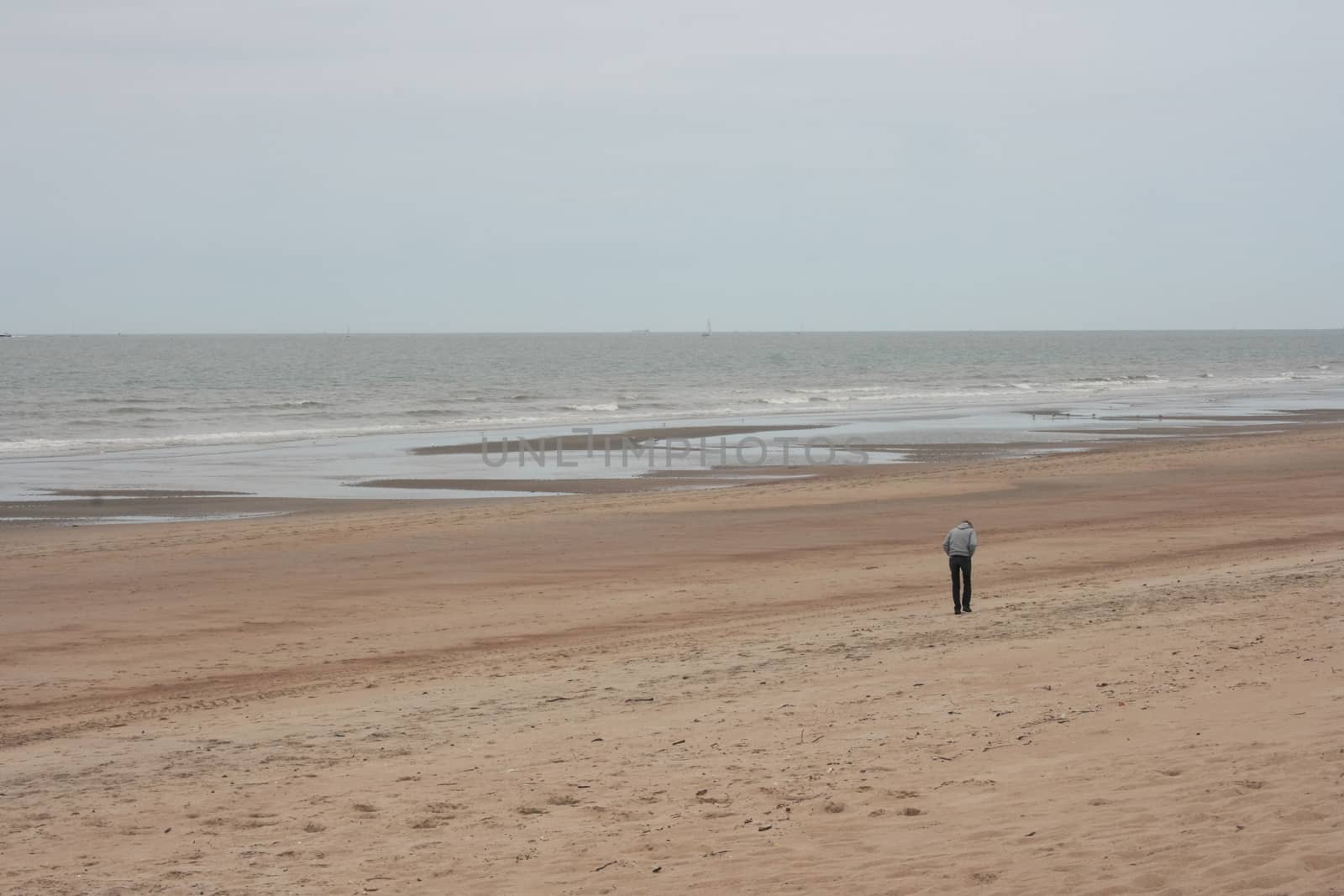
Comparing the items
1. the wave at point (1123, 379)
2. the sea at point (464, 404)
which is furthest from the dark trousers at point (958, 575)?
the wave at point (1123, 379)

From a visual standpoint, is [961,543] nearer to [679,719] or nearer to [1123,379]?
[679,719]

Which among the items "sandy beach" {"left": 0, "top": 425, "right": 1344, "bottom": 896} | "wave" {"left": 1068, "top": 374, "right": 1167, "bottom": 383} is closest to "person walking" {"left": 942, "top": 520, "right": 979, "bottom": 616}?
"sandy beach" {"left": 0, "top": 425, "right": 1344, "bottom": 896}

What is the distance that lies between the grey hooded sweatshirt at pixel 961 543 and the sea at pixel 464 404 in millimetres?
16212

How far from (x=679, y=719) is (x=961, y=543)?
514 cm

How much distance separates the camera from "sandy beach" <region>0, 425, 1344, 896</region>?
6.46 meters

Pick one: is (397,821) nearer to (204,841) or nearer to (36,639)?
(204,841)

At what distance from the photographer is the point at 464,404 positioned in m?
62.0

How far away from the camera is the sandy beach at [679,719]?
21.2 feet

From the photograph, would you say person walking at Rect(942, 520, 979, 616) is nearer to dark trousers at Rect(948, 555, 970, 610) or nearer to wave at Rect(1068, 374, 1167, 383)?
dark trousers at Rect(948, 555, 970, 610)

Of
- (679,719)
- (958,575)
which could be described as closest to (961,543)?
(958,575)

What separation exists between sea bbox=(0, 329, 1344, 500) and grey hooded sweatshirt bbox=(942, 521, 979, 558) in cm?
1621

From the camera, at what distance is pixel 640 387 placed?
3201 inches

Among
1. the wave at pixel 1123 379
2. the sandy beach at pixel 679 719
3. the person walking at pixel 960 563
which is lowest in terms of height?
the sandy beach at pixel 679 719

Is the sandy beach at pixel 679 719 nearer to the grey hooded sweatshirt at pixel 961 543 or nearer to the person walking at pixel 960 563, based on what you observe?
the person walking at pixel 960 563
